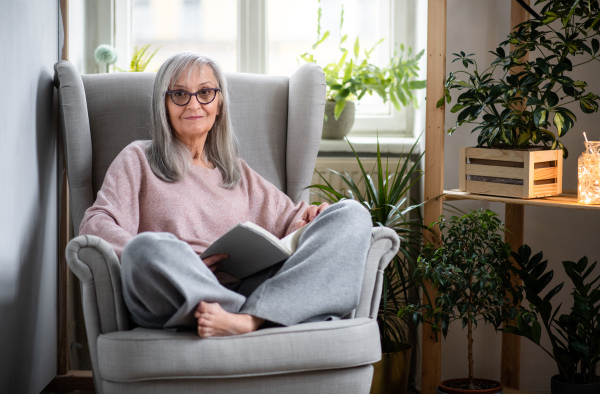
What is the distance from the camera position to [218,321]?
142 centimetres

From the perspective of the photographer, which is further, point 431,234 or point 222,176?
point 431,234

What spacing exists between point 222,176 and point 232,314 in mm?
650

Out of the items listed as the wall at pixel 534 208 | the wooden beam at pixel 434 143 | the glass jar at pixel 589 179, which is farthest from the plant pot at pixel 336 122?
the glass jar at pixel 589 179

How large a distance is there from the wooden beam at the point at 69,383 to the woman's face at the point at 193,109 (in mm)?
965

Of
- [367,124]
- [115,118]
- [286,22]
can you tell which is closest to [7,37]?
[115,118]

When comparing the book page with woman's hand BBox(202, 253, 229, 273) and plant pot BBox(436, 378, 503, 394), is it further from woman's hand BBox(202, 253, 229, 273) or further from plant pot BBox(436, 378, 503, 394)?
plant pot BBox(436, 378, 503, 394)

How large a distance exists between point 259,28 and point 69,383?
1624 mm

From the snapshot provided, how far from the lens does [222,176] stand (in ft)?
6.59

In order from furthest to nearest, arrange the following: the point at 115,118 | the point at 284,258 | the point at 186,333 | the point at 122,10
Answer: the point at 122,10, the point at 115,118, the point at 284,258, the point at 186,333

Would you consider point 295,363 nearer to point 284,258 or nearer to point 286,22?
point 284,258

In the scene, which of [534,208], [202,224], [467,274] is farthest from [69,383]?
[534,208]

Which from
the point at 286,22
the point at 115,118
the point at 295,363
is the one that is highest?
the point at 286,22

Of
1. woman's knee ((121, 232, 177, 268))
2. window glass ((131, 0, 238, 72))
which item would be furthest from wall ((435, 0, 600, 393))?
woman's knee ((121, 232, 177, 268))

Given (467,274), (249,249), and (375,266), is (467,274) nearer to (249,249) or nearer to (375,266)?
(375,266)
